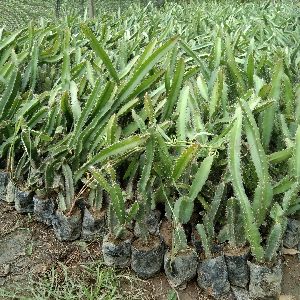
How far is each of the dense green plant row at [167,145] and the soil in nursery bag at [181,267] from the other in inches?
1.3

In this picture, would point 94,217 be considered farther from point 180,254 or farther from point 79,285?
point 180,254

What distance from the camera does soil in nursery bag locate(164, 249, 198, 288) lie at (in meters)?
1.52

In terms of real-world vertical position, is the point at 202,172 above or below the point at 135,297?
above

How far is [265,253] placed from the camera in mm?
1460

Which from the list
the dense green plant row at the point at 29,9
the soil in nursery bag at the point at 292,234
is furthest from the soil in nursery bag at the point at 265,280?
the dense green plant row at the point at 29,9

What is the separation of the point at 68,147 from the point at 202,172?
50 centimetres

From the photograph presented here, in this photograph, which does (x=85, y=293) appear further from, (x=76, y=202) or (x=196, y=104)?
(x=196, y=104)

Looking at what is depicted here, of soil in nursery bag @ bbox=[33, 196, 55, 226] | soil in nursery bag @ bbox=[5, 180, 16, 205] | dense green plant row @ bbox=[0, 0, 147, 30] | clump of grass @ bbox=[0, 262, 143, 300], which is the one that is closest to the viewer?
clump of grass @ bbox=[0, 262, 143, 300]

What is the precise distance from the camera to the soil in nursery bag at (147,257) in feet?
5.16

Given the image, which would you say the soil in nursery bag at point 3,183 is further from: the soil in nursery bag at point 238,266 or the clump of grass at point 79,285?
the soil in nursery bag at point 238,266

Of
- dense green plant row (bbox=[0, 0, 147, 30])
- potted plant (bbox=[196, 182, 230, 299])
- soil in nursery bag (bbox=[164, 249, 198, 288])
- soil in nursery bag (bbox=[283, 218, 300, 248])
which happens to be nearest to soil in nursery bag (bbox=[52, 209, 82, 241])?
soil in nursery bag (bbox=[164, 249, 198, 288])

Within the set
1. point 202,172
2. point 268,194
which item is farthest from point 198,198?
point 268,194

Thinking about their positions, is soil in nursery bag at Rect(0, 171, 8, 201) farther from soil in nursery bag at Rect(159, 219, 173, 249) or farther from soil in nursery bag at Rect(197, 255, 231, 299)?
soil in nursery bag at Rect(197, 255, 231, 299)

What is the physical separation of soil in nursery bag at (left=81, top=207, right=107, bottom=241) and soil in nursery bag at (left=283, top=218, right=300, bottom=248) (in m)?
0.59
